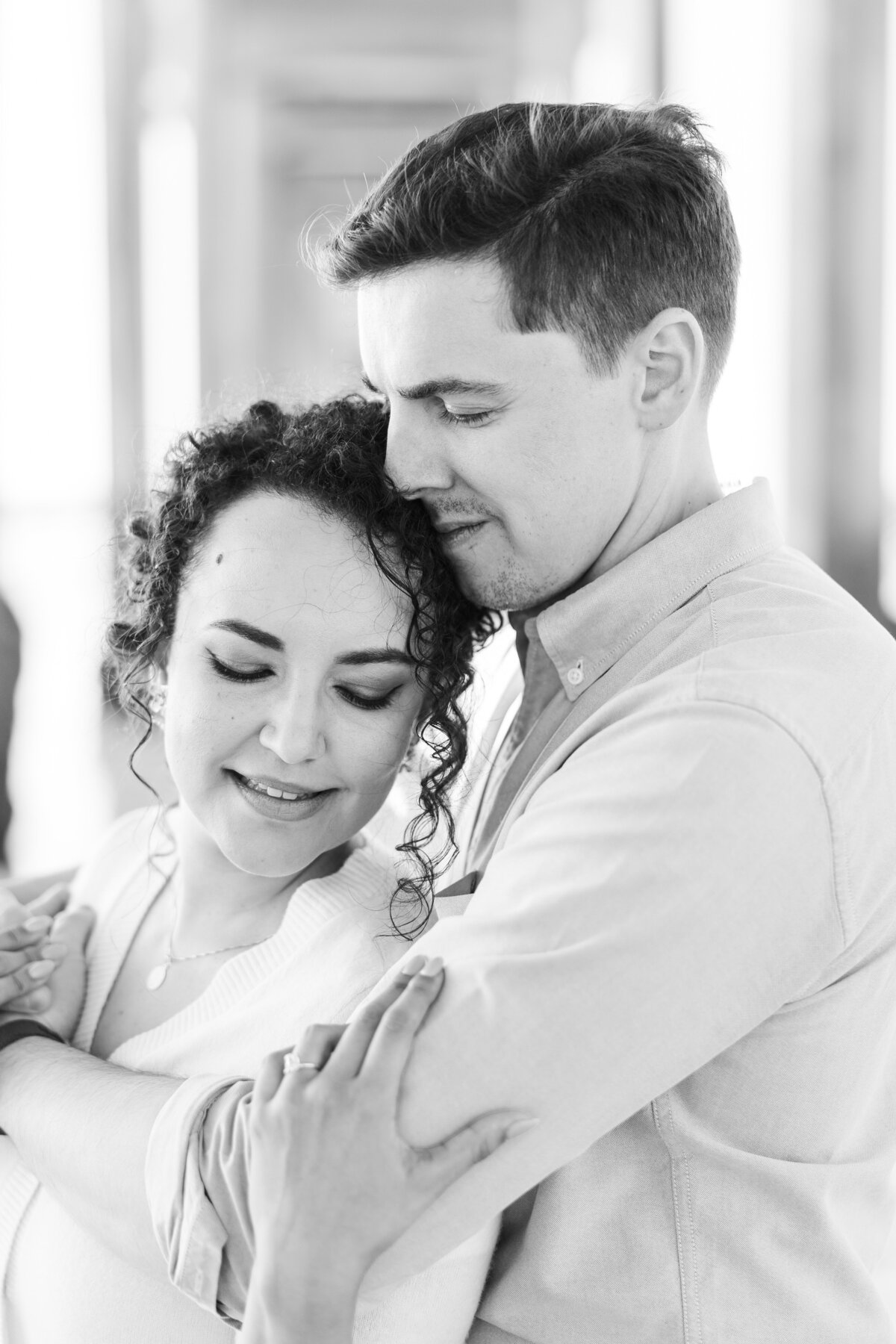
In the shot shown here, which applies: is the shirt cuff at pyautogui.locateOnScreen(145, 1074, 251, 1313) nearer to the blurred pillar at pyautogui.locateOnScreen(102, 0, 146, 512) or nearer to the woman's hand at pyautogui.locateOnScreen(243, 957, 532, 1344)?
the woman's hand at pyautogui.locateOnScreen(243, 957, 532, 1344)

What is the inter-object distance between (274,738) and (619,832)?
44 centimetres

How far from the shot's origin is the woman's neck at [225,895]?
154cm

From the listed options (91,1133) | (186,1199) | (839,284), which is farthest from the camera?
(839,284)

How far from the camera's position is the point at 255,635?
4.43 ft

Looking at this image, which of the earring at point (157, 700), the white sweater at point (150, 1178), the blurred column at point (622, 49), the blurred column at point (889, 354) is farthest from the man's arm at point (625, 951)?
the blurred column at point (622, 49)

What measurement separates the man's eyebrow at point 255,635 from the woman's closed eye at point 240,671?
0.03 m

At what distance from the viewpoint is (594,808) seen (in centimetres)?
109

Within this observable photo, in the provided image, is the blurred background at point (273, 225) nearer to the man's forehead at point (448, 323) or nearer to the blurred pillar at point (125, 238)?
the blurred pillar at point (125, 238)

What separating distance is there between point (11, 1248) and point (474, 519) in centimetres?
92

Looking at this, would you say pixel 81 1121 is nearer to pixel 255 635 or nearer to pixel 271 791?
pixel 271 791

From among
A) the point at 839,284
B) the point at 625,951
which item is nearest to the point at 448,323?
the point at 625,951

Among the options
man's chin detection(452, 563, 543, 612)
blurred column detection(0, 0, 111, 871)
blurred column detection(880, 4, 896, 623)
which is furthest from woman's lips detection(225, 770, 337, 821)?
blurred column detection(0, 0, 111, 871)

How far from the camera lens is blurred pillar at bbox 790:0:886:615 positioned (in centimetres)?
518

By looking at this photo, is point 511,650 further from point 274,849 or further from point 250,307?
point 250,307
